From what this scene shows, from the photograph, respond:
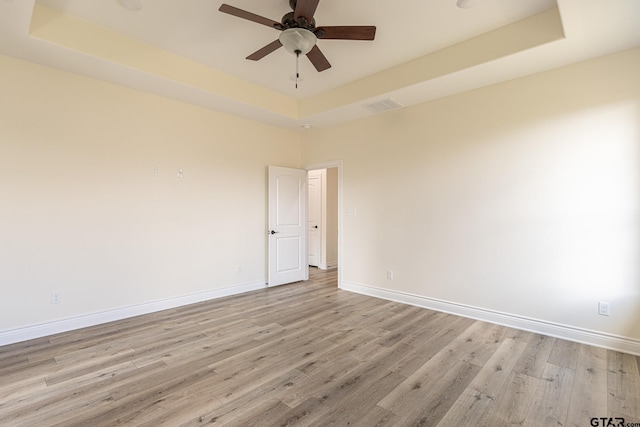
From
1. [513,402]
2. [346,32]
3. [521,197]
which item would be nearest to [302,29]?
[346,32]

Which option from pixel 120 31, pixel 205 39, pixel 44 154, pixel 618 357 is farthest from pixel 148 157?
pixel 618 357

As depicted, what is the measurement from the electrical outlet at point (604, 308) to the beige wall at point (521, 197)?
0.04 metres

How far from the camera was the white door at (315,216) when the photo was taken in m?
6.90

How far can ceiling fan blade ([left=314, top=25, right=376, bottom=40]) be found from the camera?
2.34m

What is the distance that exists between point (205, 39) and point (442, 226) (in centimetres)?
357

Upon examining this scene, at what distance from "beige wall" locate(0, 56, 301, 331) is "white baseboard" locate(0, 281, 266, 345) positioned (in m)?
0.06

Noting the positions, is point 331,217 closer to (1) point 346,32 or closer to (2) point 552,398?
(1) point 346,32

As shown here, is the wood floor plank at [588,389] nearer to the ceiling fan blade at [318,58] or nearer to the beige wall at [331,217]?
the ceiling fan blade at [318,58]

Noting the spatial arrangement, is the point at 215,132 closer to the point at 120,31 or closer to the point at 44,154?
the point at 120,31

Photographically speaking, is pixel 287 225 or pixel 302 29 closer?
pixel 302 29

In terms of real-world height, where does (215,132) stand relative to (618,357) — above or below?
above

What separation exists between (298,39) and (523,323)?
3729 mm

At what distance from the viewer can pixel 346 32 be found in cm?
238

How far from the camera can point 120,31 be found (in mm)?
2975
